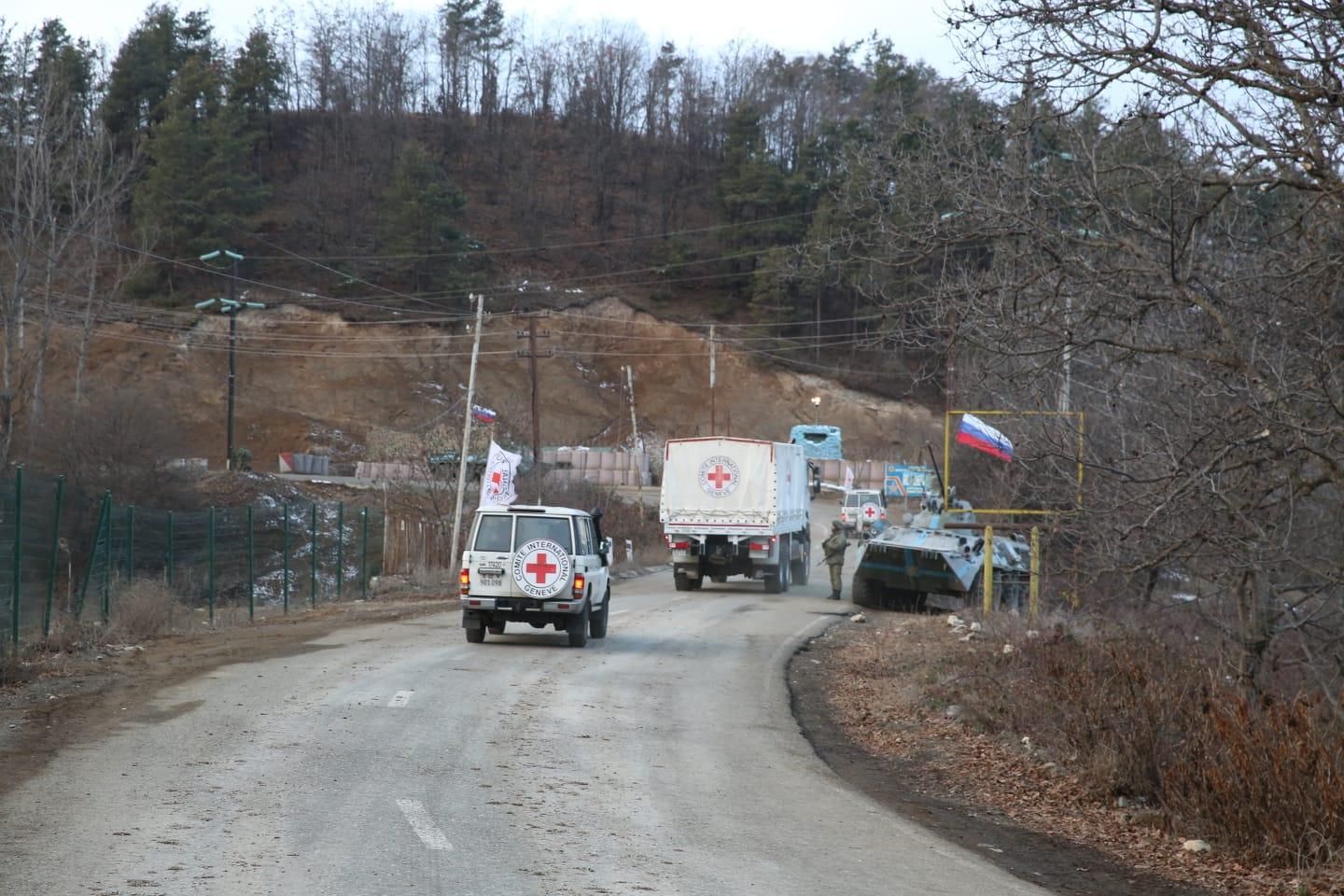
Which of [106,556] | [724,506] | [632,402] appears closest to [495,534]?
[106,556]

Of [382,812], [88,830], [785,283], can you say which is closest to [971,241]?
[382,812]

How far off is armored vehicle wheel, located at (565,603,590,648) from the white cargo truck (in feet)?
39.5

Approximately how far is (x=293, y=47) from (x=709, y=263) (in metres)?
44.1

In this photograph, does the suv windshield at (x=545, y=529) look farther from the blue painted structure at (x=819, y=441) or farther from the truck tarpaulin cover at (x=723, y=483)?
the blue painted structure at (x=819, y=441)

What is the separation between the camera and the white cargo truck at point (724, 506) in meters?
30.7

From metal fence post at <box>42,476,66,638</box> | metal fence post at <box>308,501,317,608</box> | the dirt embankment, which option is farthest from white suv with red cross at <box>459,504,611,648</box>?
the dirt embankment

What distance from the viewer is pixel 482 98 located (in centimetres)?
11369

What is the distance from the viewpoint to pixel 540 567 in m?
17.9

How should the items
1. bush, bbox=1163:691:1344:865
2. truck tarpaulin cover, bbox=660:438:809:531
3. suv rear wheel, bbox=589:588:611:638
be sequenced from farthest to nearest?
truck tarpaulin cover, bbox=660:438:809:531
suv rear wheel, bbox=589:588:611:638
bush, bbox=1163:691:1344:865

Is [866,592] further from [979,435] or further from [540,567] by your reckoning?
[540,567]

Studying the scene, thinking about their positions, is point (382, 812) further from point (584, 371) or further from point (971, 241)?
point (584, 371)

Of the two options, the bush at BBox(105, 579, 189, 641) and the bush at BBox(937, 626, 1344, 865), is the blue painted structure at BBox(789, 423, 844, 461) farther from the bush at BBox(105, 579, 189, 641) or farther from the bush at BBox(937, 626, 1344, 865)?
the bush at BBox(937, 626, 1344, 865)

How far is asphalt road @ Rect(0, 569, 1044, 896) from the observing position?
7109 mm

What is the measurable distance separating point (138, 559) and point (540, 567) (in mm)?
8407
